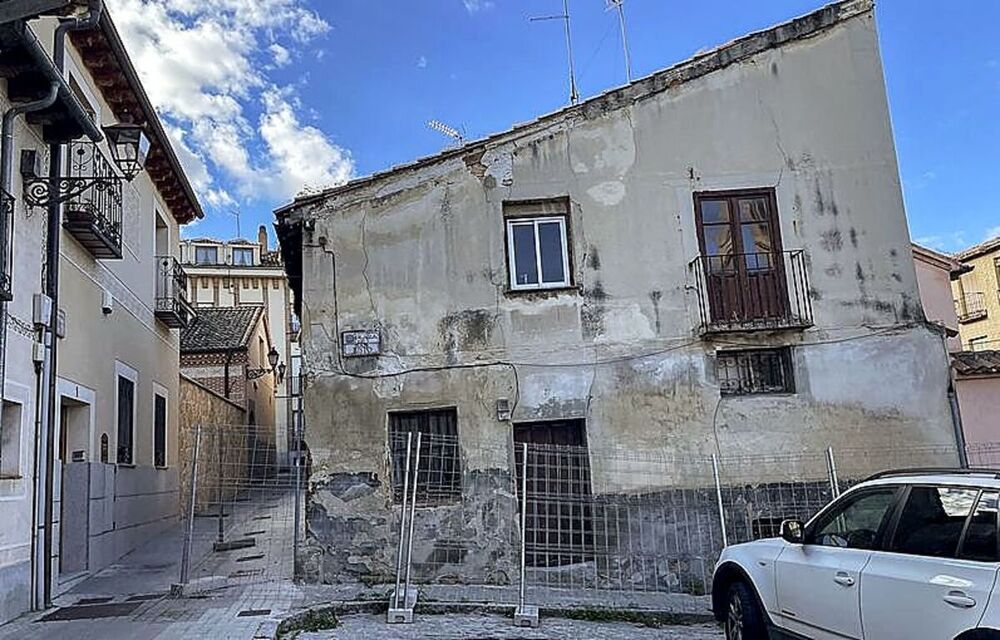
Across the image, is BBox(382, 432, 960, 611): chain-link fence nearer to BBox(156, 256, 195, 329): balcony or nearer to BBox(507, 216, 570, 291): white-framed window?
BBox(507, 216, 570, 291): white-framed window

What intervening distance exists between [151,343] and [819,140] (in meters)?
11.7

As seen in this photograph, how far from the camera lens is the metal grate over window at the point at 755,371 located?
11203mm

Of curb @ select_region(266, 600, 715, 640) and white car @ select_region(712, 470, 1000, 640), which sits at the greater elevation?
white car @ select_region(712, 470, 1000, 640)

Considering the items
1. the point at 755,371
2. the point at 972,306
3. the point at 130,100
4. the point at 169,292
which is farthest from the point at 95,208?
the point at 972,306

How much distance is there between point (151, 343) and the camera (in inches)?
597

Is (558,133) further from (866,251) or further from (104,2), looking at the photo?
(104,2)

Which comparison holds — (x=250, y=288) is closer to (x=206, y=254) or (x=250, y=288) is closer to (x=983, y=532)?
(x=206, y=254)

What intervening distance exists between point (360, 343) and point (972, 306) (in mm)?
27088

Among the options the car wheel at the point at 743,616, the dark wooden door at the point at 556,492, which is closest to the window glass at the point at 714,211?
the dark wooden door at the point at 556,492

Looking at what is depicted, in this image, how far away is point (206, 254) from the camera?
41938 mm

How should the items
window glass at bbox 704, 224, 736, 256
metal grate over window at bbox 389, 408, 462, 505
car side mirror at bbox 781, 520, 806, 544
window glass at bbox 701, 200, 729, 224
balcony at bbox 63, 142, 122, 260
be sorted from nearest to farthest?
car side mirror at bbox 781, 520, 806, 544
balcony at bbox 63, 142, 122, 260
metal grate over window at bbox 389, 408, 462, 505
window glass at bbox 704, 224, 736, 256
window glass at bbox 701, 200, 729, 224

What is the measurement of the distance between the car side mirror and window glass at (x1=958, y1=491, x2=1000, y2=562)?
157 centimetres

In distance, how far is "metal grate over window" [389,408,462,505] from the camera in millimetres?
10680

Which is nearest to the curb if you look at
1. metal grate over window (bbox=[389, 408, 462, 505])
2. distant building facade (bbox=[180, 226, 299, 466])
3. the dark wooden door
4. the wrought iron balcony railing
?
the dark wooden door
